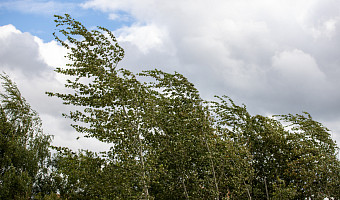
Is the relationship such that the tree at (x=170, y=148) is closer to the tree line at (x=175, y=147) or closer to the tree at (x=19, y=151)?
the tree line at (x=175, y=147)

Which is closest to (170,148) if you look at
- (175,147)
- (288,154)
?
(175,147)

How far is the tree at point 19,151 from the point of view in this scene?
561 inches

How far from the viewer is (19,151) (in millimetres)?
15688

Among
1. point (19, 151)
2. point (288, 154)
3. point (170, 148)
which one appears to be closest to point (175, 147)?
point (170, 148)

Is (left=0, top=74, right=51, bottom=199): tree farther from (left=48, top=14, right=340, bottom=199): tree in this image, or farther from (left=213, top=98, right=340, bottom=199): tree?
(left=213, top=98, right=340, bottom=199): tree

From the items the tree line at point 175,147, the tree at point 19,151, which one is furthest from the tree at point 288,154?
the tree at point 19,151

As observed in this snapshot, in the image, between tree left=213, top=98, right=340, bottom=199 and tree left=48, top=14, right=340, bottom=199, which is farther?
tree left=213, top=98, right=340, bottom=199

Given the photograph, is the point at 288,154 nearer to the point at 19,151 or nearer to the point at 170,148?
the point at 170,148

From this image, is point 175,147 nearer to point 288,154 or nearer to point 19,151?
point 288,154

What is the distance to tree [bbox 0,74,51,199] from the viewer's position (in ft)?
46.8

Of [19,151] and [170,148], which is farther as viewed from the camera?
[19,151]

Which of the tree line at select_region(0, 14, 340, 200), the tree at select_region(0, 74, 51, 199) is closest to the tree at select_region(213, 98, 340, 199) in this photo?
the tree line at select_region(0, 14, 340, 200)

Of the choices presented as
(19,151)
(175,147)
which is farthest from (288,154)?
(19,151)

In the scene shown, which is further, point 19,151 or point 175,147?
point 19,151
